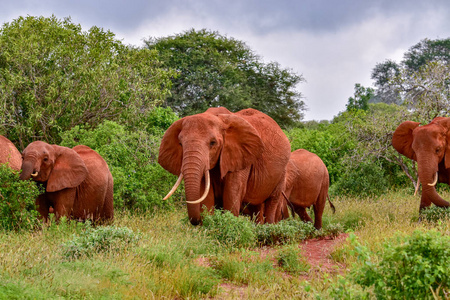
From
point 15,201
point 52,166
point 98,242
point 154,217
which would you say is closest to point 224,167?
point 98,242

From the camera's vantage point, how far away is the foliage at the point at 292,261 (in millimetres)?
7254

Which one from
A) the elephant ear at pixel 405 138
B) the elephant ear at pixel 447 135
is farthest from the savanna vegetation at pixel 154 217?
the elephant ear at pixel 405 138

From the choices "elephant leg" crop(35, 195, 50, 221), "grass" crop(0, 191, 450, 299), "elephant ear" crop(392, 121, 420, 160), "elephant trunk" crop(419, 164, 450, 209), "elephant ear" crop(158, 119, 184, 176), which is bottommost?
"grass" crop(0, 191, 450, 299)

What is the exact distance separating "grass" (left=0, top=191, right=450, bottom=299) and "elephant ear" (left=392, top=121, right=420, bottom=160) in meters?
3.78

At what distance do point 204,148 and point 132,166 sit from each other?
5.62m

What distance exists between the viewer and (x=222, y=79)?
32906 millimetres

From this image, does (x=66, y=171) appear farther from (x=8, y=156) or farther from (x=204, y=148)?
(x=204, y=148)

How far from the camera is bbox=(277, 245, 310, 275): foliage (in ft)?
23.8

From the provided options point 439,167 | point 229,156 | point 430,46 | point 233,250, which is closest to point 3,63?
point 229,156

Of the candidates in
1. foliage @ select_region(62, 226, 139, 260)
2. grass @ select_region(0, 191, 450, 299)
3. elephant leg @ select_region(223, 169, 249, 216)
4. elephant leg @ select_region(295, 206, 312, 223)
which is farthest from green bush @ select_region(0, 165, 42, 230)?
elephant leg @ select_region(295, 206, 312, 223)

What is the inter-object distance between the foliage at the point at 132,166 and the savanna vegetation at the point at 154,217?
0.12ft

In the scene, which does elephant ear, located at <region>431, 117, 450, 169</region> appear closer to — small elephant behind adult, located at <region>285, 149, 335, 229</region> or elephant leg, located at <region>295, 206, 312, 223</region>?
small elephant behind adult, located at <region>285, 149, 335, 229</region>

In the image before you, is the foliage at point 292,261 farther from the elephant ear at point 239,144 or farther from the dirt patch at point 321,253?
the elephant ear at point 239,144

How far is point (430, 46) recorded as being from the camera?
55719mm
